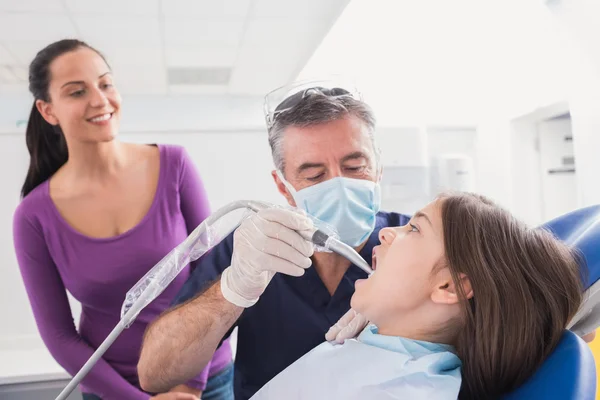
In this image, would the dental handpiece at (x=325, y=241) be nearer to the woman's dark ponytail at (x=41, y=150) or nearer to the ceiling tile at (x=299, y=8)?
the woman's dark ponytail at (x=41, y=150)

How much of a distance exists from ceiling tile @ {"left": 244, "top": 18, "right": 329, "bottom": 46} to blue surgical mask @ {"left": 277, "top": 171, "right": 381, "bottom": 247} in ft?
10.3

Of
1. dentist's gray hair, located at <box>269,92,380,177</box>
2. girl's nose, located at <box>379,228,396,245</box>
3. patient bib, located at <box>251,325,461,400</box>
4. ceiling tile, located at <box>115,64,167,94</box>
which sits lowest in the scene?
patient bib, located at <box>251,325,461,400</box>

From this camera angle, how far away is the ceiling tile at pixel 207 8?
3729 mm

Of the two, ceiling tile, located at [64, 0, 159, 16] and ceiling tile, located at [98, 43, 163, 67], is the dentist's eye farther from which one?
ceiling tile, located at [98, 43, 163, 67]

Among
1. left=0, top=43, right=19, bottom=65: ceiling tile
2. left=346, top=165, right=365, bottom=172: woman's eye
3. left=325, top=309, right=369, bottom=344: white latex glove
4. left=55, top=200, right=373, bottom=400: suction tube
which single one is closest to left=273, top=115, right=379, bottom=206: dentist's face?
left=346, top=165, right=365, bottom=172: woman's eye

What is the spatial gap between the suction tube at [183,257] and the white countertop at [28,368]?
47.0 inches

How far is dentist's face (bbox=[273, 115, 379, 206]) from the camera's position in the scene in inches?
50.2

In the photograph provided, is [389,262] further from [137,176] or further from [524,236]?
[137,176]

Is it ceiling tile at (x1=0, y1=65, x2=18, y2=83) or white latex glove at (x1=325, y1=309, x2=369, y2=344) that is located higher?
ceiling tile at (x1=0, y1=65, x2=18, y2=83)

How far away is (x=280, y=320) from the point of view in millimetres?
1297

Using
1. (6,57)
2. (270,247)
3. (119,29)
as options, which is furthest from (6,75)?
(270,247)

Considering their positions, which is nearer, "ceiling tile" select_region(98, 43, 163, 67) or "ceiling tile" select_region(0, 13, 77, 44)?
"ceiling tile" select_region(0, 13, 77, 44)

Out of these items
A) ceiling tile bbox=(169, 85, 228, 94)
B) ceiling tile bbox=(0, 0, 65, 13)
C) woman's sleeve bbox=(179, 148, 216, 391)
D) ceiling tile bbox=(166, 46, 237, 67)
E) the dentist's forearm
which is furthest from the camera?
ceiling tile bbox=(169, 85, 228, 94)

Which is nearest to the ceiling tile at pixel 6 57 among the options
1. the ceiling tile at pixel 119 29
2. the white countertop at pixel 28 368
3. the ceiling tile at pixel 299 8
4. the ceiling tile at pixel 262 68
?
the ceiling tile at pixel 119 29
